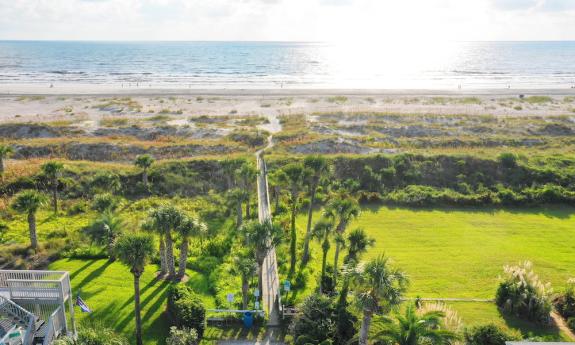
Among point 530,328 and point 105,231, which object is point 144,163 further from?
point 530,328

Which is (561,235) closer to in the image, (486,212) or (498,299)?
(486,212)

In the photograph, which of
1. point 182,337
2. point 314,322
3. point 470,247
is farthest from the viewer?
point 470,247

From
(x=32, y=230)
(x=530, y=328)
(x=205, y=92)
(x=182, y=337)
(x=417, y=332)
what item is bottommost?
(x=530, y=328)

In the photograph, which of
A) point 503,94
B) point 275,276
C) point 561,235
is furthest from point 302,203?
point 503,94

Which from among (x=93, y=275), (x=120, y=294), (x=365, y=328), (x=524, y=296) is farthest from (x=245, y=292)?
(x=524, y=296)

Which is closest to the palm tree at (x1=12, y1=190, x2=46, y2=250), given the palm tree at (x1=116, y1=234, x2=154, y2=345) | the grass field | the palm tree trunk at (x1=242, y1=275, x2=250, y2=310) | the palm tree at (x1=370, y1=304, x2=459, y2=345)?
the palm tree at (x1=116, y1=234, x2=154, y2=345)

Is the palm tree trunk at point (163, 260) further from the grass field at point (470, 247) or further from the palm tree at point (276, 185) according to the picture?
the palm tree at point (276, 185)
